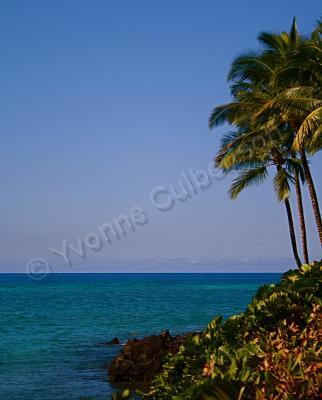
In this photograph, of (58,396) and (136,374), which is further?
(136,374)

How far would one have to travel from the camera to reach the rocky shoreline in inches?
816

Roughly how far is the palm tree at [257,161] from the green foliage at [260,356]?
1761cm

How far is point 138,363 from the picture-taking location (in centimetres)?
2128

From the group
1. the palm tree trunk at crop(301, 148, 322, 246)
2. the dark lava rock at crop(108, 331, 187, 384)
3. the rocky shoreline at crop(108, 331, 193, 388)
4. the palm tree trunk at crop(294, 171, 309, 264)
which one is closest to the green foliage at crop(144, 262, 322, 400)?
the rocky shoreline at crop(108, 331, 193, 388)

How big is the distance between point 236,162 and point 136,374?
1182 cm

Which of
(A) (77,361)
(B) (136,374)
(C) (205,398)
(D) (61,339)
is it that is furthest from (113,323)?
(C) (205,398)

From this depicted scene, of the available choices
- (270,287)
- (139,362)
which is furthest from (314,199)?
(270,287)

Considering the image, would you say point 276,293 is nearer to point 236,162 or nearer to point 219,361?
point 219,361

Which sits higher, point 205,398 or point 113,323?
point 205,398

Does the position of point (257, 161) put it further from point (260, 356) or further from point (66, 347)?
point (260, 356)

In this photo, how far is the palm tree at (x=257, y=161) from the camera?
27.5 metres

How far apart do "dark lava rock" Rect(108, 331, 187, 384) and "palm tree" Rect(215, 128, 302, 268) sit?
29.0ft

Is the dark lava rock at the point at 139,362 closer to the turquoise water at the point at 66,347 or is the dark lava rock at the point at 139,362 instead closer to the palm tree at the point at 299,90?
the turquoise water at the point at 66,347

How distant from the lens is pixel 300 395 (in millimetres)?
3734
